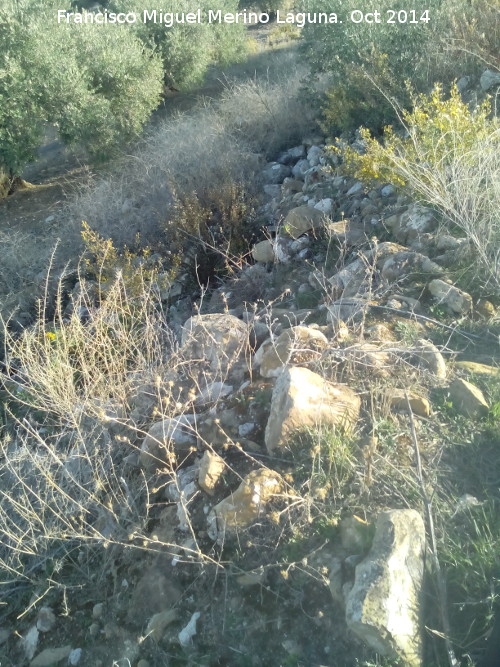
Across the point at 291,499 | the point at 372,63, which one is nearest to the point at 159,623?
the point at 291,499

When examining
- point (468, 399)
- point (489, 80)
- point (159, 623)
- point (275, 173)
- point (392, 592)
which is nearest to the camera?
point (392, 592)

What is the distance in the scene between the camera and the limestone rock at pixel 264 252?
5.07 meters

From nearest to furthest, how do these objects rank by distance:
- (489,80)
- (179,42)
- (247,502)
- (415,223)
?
(247,502), (415,223), (489,80), (179,42)

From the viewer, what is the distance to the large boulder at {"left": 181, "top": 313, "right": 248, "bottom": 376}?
11.1 ft

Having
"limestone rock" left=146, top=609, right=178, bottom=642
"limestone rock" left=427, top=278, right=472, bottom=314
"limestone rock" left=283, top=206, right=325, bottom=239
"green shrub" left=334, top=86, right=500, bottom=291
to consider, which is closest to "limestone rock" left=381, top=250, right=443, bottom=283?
"limestone rock" left=427, top=278, right=472, bottom=314

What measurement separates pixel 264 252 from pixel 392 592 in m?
3.54

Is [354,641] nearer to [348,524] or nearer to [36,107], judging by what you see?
[348,524]

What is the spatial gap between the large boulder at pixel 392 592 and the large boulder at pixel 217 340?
4.83 feet

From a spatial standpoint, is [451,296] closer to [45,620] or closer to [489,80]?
[45,620]

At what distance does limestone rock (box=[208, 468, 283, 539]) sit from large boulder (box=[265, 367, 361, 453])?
238 mm

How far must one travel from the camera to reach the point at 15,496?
3.24m

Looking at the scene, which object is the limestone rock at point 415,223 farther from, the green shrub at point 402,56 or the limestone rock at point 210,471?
the limestone rock at point 210,471

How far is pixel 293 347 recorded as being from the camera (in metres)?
2.98

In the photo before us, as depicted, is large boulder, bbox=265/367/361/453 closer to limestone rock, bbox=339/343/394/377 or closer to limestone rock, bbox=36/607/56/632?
limestone rock, bbox=339/343/394/377
